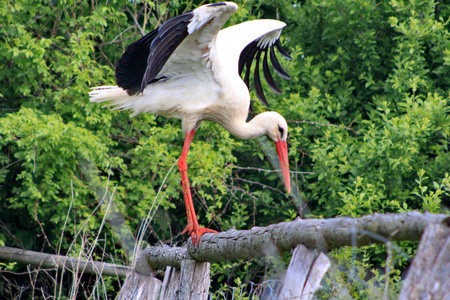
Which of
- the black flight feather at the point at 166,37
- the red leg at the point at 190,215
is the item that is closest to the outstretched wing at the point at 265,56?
the red leg at the point at 190,215

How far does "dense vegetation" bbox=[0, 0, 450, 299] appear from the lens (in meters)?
4.71

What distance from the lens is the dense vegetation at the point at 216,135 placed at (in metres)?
4.71

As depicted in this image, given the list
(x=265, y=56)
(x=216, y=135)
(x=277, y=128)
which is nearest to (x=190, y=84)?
(x=277, y=128)

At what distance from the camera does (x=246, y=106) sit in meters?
4.05

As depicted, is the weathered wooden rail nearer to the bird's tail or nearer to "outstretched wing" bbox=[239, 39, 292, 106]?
the bird's tail

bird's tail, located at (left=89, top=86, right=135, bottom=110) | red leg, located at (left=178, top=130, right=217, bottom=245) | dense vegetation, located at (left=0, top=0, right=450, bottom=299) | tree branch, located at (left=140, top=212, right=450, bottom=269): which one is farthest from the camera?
dense vegetation, located at (left=0, top=0, right=450, bottom=299)

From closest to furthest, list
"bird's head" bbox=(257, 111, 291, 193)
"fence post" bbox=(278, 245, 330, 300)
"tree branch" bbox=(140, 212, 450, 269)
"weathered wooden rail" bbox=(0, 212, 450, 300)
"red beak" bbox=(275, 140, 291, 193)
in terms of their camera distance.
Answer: "weathered wooden rail" bbox=(0, 212, 450, 300)
"tree branch" bbox=(140, 212, 450, 269)
"fence post" bbox=(278, 245, 330, 300)
"bird's head" bbox=(257, 111, 291, 193)
"red beak" bbox=(275, 140, 291, 193)

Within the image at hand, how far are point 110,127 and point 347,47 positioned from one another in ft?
8.95

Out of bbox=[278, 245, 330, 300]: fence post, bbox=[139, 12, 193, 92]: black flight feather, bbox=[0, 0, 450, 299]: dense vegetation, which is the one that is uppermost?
bbox=[139, 12, 193, 92]: black flight feather

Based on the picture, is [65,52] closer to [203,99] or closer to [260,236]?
[203,99]

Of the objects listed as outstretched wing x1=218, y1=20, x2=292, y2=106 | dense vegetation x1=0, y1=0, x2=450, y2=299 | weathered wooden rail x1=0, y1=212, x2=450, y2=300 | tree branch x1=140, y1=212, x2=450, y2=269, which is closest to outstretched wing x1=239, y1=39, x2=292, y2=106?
outstretched wing x1=218, y1=20, x2=292, y2=106

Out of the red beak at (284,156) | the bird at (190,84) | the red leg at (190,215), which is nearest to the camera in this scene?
the red leg at (190,215)

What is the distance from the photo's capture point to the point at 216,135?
5594mm

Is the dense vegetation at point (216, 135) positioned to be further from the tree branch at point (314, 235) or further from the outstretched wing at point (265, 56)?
the tree branch at point (314, 235)
